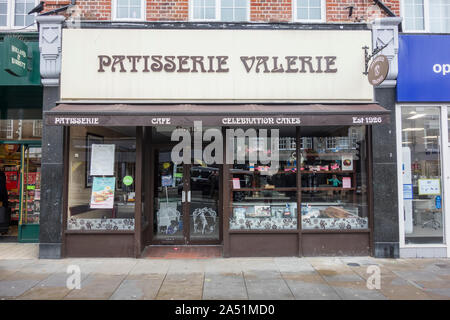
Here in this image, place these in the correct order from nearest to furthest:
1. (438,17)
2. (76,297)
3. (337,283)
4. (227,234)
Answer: (76,297)
(337,283)
(227,234)
(438,17)

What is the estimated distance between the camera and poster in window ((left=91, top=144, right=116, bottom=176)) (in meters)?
7.14

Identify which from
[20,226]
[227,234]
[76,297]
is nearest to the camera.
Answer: [76,297]

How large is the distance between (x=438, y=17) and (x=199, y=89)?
19.0 feet

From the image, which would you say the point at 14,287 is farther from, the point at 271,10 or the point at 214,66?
the point at 271,10

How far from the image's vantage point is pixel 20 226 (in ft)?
27.2

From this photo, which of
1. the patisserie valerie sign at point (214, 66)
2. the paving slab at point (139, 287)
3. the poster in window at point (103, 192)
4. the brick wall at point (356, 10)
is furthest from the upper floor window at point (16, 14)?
the brick wall at point (356, 10)

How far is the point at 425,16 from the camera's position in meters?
7.49

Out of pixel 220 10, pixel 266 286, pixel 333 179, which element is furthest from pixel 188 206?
pixel 220 10

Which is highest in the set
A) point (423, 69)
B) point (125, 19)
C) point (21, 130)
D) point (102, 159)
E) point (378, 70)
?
point (125, 19)

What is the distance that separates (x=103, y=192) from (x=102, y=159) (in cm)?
72

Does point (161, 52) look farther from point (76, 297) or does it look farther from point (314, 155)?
point (76, 297)

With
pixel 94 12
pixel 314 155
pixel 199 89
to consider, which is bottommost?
pixel 314 155

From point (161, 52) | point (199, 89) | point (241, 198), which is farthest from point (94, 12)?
point (241, 198)

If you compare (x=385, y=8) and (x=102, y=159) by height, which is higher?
(x=385, y=8)
